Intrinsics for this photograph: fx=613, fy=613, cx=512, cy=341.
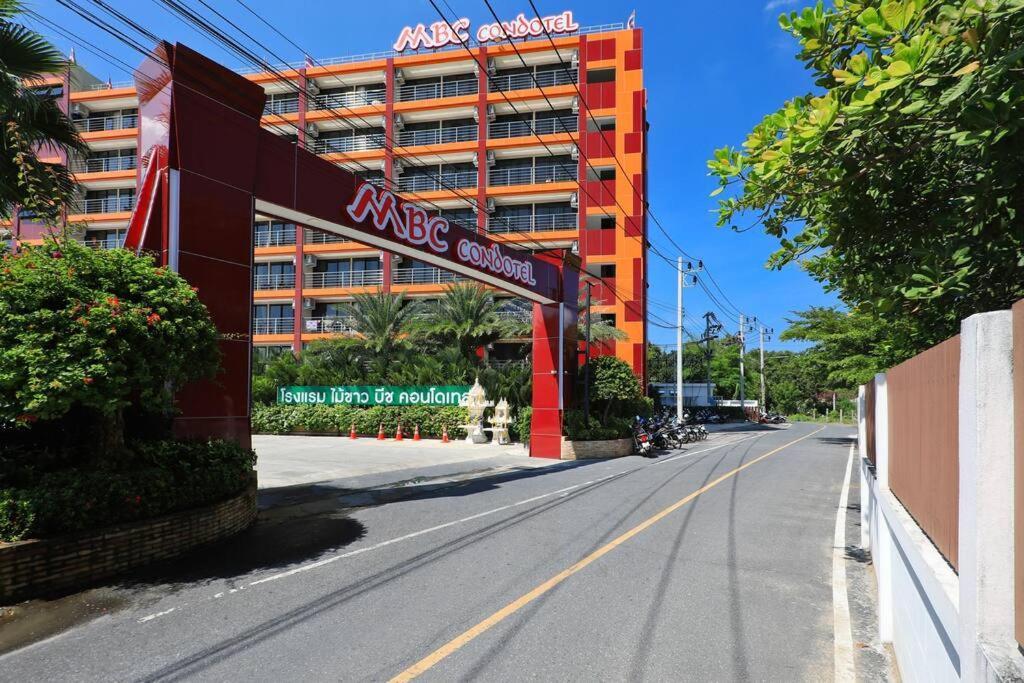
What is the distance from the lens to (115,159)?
4397cm

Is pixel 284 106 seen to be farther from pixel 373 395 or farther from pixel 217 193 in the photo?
pixel 217 193

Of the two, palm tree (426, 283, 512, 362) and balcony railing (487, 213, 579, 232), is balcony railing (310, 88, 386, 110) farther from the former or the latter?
palm tree (426, 283, 512, 362)

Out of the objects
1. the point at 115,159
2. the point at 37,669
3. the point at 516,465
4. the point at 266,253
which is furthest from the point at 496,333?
the point at 115,159

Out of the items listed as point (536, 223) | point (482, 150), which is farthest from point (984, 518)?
point (482, 150)

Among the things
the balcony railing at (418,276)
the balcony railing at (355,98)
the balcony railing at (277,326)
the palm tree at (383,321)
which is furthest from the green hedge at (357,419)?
the balcony railing at (355,98)

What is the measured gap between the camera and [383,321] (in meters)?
30.8

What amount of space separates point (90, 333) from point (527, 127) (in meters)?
37.7

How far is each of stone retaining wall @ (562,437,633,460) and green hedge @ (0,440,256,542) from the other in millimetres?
13337

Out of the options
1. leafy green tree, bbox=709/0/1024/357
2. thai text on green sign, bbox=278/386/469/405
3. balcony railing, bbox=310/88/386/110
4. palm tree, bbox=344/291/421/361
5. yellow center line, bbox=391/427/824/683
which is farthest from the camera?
balcony railing, bbox=310/88/386/110

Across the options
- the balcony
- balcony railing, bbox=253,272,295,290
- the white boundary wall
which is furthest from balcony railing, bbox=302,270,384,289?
the white boundary wall

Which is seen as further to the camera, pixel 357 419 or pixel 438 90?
pixel 438 90

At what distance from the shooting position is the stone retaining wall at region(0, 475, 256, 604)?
5906 mm

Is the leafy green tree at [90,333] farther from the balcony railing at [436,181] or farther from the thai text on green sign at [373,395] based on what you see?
the balcony railing at [436,181]

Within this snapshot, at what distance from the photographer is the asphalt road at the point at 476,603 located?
179 inches
